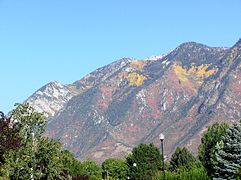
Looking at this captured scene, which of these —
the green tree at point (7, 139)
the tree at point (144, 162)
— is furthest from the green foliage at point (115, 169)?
the green tree at point (7, 139)

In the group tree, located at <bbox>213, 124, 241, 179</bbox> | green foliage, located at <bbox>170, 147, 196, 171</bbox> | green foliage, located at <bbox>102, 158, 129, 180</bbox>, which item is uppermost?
green foliage, located at <bbox>102, 158, 129, 180</bbox>

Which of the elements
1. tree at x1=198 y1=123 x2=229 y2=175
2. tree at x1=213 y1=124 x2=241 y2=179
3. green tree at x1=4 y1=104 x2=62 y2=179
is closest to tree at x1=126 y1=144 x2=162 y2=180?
tree at x1=198 y1=123 x2=229 y2=175

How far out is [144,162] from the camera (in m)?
131

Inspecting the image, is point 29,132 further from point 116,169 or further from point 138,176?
point 116,169

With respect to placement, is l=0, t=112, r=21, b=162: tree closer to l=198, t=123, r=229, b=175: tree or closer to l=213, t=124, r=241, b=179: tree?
l=213, t=124, r=241, b=179: tree

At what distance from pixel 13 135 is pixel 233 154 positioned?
73.1ft

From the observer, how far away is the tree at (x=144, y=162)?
129750mm

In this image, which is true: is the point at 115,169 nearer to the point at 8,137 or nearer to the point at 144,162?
the point at 144,162

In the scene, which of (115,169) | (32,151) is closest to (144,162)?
(115,169)

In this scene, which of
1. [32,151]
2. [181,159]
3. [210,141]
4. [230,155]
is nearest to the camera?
[32,151]

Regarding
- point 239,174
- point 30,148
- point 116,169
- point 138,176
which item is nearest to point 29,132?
point 30,148

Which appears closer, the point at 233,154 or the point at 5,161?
the point at 5,161

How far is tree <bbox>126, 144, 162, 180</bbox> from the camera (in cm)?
12975

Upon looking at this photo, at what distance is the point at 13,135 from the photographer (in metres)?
47.7
